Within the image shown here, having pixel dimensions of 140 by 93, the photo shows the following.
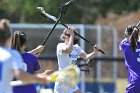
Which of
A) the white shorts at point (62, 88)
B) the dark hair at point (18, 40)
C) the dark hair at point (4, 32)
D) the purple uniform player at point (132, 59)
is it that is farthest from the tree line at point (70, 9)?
the dark hair at point (4, 32)

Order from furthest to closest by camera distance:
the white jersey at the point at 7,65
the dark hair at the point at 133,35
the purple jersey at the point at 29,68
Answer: the dark hair at the point at 133,35 < the purple jersey at the point at 29,68 < the white jersey at the point at 7,65

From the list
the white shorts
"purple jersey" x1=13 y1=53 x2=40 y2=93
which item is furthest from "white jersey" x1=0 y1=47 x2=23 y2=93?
the white shorts

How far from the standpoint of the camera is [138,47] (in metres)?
11.7

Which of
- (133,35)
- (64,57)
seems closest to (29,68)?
(64,57)

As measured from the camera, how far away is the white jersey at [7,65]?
790 centimetres

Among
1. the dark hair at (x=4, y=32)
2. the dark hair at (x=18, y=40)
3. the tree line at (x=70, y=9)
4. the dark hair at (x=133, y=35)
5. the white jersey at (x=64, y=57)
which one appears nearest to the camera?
the dark hair at (x=4, y=32)

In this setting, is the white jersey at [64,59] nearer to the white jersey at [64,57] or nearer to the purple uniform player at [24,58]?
the white jersey at [64,57]

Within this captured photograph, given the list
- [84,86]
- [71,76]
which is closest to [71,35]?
[71,76]

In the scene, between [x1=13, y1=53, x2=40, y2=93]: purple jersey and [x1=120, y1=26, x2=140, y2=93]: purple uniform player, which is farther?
[x1=120, y1=26, x2=140, y2=93]: purple uniform player

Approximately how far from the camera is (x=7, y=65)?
7949 millimetres

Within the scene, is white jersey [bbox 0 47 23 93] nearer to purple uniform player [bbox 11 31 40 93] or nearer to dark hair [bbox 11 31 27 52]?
purple uniform player [bbox 11 31 40 93]

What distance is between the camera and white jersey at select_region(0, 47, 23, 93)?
7.90 m

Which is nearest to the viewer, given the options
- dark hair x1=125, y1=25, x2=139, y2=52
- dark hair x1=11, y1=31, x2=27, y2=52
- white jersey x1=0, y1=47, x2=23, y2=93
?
white jersey x1=0, y1=47, x2=23, y2=93

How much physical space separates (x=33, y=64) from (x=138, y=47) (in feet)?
6.73
